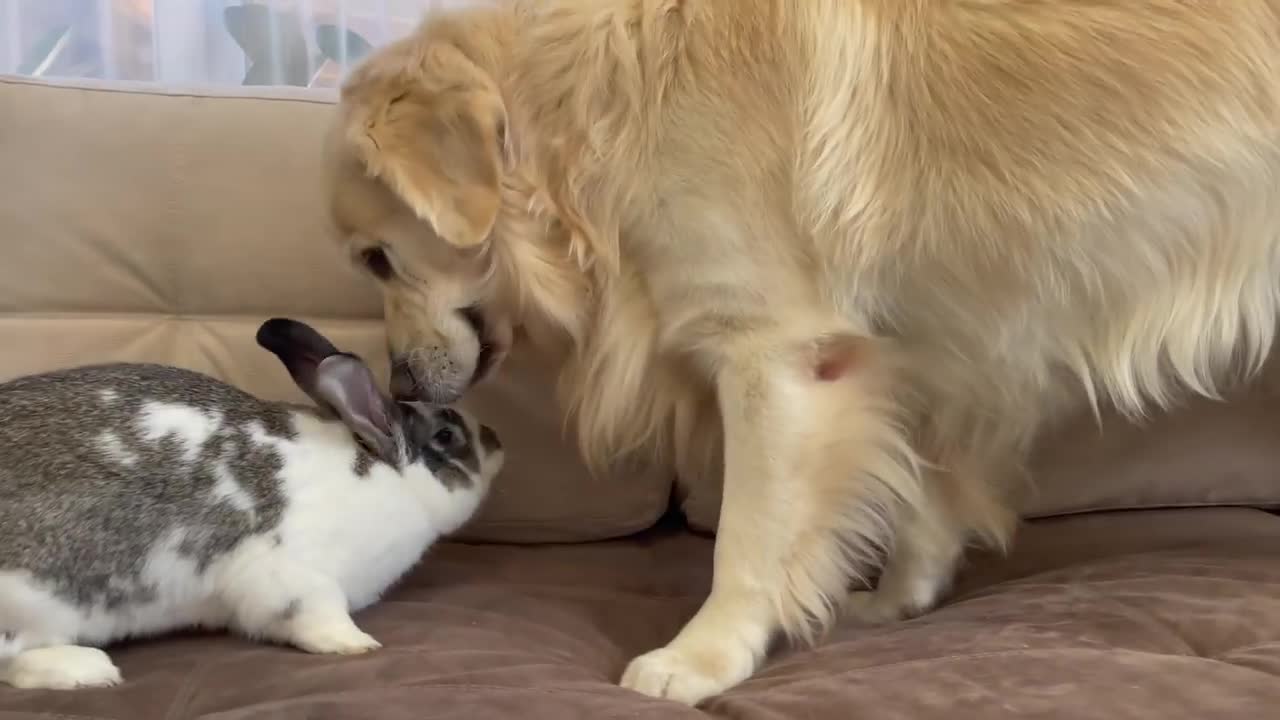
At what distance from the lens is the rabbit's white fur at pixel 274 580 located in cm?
118

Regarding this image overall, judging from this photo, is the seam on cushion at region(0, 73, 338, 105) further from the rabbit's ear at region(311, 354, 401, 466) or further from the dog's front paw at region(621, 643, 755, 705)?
the dog's front paw at region(621, 643, 755, 705)

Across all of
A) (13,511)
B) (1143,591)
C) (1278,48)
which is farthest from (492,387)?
(1278,48)

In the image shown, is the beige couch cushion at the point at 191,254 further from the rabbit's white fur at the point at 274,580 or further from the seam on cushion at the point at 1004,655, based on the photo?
the seam on cushion at the point at 1004,655

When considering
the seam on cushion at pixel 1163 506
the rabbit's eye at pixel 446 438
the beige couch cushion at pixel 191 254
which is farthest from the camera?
the seam on cushion at pixel 1163 506

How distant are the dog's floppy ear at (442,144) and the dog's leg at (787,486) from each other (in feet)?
1.23

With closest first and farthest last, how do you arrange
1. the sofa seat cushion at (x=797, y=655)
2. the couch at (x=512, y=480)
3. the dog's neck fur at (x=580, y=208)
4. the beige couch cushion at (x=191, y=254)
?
1. the sofa seat cushion at (x=797, y=655)
2. the couch at (x=512, y=480)
3. the dog's neck fur at (x=580, y=208)
4. the beige couch cushion at (x=191, y=254)

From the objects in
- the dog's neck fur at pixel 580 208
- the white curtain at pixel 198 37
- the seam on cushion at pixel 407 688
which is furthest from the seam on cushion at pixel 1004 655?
the white curtain at pixel 198 37

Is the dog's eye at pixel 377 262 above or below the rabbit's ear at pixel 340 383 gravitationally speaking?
above

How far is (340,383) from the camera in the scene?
4.54ft

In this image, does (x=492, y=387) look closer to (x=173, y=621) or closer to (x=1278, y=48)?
(x=173, y=621)

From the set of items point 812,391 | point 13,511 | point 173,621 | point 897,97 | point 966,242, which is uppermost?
point 897,97

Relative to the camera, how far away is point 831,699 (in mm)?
1100

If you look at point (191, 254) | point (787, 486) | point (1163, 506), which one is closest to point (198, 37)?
point (191, 254)

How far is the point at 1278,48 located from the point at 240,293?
1.47 m
